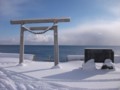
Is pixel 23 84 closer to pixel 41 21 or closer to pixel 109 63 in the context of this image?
pixel 41 21

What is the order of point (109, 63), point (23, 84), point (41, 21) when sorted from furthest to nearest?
point (41, 21), point (109, 63), point (23, 84)

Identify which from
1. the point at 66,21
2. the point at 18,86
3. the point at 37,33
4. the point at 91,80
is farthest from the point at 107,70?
the point at 18,86

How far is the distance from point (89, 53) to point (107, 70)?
6.31 ft

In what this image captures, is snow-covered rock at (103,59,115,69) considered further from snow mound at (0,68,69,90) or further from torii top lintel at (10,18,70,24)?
snow mound at (0,68,69,90)

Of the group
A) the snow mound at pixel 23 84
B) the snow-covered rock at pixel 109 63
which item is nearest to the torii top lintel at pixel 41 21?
the snow-covered rock at pixel 109 63

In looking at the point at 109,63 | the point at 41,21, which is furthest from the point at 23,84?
the point at 109,63

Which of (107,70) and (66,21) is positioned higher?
(66,21)

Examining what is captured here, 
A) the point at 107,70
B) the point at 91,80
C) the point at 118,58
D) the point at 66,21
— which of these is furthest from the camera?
the point at 118,58

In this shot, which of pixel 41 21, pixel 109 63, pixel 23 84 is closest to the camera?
pixel 23 84

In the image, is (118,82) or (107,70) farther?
(107,70)

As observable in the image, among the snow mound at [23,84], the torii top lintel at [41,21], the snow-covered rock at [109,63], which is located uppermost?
the torii top lintel at [41,21]

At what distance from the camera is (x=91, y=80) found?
888cm

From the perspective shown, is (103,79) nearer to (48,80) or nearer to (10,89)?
(48,80)

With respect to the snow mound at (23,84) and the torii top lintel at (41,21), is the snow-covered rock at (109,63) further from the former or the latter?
the snow mound at (23,84)
